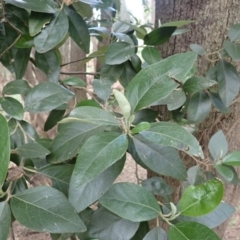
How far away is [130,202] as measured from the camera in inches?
16.8

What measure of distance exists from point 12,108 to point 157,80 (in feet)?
0.94

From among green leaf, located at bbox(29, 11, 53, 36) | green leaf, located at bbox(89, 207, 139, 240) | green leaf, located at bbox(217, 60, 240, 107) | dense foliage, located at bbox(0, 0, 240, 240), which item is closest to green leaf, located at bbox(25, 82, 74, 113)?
dense foliage, located at bbox(0, 0, 240, 240)

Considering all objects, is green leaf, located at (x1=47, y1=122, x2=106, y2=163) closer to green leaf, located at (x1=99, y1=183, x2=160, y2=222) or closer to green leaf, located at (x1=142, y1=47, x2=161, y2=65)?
green leaf, located at (x1=99, y1=183, x2=160, y2=222)

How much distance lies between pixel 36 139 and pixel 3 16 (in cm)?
27

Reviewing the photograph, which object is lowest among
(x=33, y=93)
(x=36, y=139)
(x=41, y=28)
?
(x=36, y=139)

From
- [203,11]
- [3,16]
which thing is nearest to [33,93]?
[3,16]

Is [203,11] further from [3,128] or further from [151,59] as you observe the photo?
[3,128]

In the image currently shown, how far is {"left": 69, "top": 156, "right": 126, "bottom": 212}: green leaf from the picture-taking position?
1.36 feet

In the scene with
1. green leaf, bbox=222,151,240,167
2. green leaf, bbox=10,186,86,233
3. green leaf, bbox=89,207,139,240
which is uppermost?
green leaf, bbox=222,151,240,167

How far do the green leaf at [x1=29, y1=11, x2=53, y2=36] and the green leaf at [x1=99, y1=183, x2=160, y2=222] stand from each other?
1.10 feet

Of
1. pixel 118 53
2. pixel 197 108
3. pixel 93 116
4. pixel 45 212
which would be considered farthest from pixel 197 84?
pixel 45 212

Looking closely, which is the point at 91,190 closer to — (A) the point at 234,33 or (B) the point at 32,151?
(B) the point at 32,151

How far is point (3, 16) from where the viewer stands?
0.61 meters

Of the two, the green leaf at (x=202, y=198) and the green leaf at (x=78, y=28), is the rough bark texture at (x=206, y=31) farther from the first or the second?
the green leaf at (x=202, y=198)
